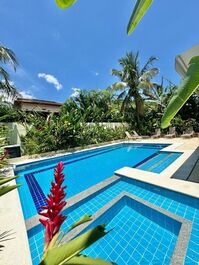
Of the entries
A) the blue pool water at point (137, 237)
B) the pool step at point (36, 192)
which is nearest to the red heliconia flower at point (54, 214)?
the blue pool water at point (137, 237)

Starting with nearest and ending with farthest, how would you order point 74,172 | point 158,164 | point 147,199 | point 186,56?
point 147,199
point 186,56
point 158,164
point 74,172

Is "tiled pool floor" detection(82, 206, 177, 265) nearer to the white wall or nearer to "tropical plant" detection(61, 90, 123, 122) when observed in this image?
the white wall

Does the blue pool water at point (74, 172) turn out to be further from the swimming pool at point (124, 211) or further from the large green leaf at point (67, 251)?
the large green leaf at point (67, 251)

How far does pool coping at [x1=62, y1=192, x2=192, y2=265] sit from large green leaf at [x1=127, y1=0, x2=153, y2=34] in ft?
9.39

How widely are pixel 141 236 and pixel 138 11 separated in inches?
132

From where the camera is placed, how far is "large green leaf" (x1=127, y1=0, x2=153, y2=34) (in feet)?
2.93

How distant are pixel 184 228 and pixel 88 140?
11.4m

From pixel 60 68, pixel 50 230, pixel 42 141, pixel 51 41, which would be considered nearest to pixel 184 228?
pixel 50 230

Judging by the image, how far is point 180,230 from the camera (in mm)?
2840

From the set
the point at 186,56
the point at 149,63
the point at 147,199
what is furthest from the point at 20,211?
the point at 149,63

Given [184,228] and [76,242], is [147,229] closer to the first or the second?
[184,228]

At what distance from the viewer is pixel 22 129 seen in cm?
1245

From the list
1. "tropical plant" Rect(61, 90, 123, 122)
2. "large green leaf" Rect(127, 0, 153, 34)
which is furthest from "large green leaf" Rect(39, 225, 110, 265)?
"tropical plant" Rect(61, 90, 123, 122)

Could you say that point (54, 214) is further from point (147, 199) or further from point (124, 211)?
point (147, 199)
